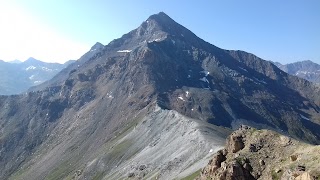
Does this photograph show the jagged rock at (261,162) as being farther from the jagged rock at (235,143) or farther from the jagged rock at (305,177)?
the jagged rock at (235,143)

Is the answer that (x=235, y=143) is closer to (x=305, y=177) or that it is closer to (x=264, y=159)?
(x=264, y=159)

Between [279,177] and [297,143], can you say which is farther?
[297,143]

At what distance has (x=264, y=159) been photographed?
62094 millimetres

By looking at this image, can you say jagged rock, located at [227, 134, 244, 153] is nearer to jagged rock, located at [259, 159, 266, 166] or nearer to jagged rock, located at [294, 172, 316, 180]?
jagged rock, located at [259, 159, 266, 166]

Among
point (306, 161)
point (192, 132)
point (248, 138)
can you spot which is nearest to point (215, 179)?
point (248, 138)

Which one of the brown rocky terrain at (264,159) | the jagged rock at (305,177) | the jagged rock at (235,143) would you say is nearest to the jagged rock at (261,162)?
the brown rocky terrain at (264,159)

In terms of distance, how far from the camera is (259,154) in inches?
2525

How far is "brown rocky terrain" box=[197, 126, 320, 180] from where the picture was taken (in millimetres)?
53094

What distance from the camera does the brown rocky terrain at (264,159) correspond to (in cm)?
5309

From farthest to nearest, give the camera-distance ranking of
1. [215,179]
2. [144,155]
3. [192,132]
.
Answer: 1. [144,155]
2. [192,132]
3. [215,179]

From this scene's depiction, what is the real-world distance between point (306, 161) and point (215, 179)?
16787 mm

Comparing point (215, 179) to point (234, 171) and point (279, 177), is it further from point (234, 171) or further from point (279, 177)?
point (279, 177)

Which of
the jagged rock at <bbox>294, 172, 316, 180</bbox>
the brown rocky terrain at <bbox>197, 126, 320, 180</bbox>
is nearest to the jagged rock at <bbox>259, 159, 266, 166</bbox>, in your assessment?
the brown rocky terrain at <bbox>197, 126, 320, 180</bbox>

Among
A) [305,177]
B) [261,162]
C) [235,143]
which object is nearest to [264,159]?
[261,162]
